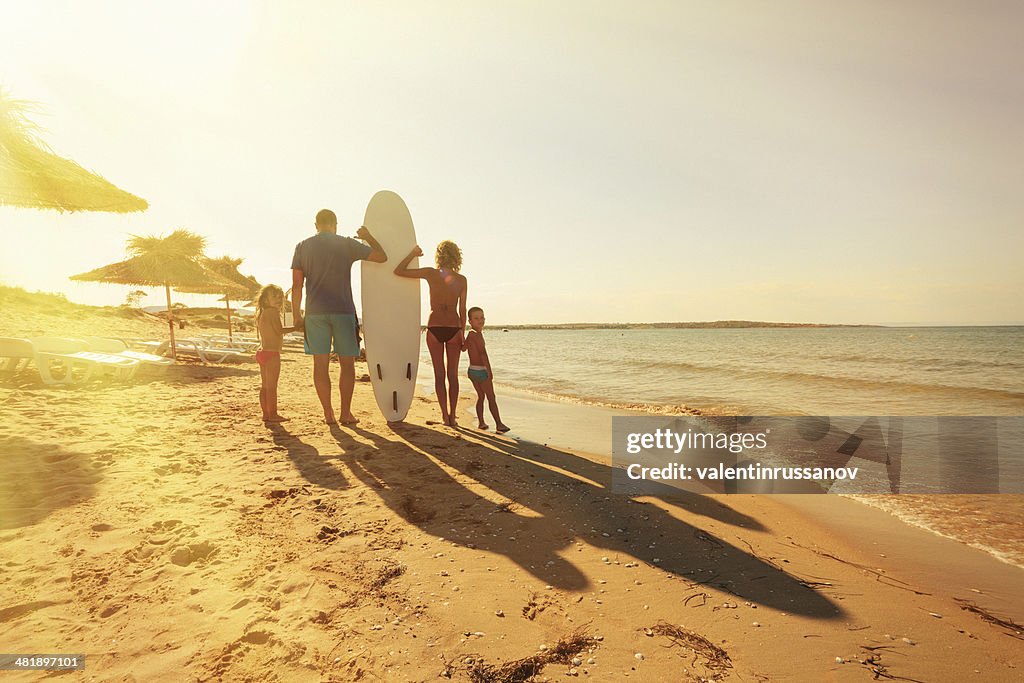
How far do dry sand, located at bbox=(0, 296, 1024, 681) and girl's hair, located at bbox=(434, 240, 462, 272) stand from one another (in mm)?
2357

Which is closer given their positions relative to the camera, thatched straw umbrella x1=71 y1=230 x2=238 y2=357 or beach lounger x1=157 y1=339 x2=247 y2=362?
beach lounger x1=157 y1=339 x2=247 y2=362

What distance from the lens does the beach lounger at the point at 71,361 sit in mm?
7066

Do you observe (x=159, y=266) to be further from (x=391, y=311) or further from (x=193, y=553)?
(x=193, y=553)

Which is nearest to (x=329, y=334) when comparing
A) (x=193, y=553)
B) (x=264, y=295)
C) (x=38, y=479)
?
(x=264, y=295)

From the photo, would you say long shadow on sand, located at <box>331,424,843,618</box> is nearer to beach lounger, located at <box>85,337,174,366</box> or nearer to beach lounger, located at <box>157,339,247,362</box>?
beach lounger, located at <box>85,337,174,366</box>

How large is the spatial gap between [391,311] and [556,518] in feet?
12.0

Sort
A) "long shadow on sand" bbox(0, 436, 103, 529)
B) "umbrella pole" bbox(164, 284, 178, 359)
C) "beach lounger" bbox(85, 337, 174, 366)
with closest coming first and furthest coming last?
"long shadow on sand" bbox(0, 436, 103, 529) → "beach lounger" bbox(85, 337, 174, 366) → "umbrella pole" bbox(164, 284, 178, 359)

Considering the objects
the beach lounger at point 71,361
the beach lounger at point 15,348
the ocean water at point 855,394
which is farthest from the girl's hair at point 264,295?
the beach lounger at point 15,348

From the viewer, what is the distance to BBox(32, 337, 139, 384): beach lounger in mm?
7066

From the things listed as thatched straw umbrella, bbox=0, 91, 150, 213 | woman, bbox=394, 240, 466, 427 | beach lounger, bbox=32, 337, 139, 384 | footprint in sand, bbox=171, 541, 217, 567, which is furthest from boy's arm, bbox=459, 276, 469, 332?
thatched straw umbrella, bbox=0, 91, 150, 213

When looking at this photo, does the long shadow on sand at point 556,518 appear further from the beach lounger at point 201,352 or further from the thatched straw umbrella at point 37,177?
the beach lounger at point 201,352

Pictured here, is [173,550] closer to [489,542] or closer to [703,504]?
[489,542]

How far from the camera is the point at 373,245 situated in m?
5.49

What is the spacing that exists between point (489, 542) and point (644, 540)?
36.5 inches
